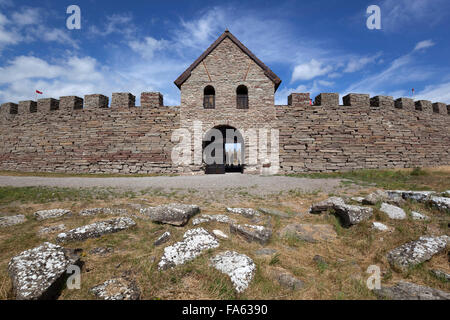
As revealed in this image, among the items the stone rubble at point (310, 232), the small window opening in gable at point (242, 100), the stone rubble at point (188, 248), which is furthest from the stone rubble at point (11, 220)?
the small window opening in gable at point (242, 100)

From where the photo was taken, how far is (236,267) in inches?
96.4

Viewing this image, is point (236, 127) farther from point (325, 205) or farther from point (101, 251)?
point (101, 251)

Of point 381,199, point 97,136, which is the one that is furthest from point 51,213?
point 97,136

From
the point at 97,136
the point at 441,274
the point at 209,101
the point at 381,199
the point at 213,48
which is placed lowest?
the point at 441,274

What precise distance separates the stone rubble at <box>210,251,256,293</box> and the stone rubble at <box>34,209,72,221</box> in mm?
3638

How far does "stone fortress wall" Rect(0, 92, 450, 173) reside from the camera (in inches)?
477

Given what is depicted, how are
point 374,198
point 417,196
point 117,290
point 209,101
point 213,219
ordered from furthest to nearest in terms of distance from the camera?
point 209,101
point 417,196
point 374,198
point 213,219
point 117,290

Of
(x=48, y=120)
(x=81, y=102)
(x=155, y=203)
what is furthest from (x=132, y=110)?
(x=155, y=203)

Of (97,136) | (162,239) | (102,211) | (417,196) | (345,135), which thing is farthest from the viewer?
(97,136)

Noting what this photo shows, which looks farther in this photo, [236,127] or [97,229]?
[236,127]

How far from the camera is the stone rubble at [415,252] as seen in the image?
8.88 ft

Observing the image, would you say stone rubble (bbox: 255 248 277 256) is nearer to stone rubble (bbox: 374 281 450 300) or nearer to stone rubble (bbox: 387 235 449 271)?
stone rubble (bbox: 374 281 450 300)

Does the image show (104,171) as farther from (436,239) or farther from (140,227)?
(436,239)

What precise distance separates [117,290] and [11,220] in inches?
139
